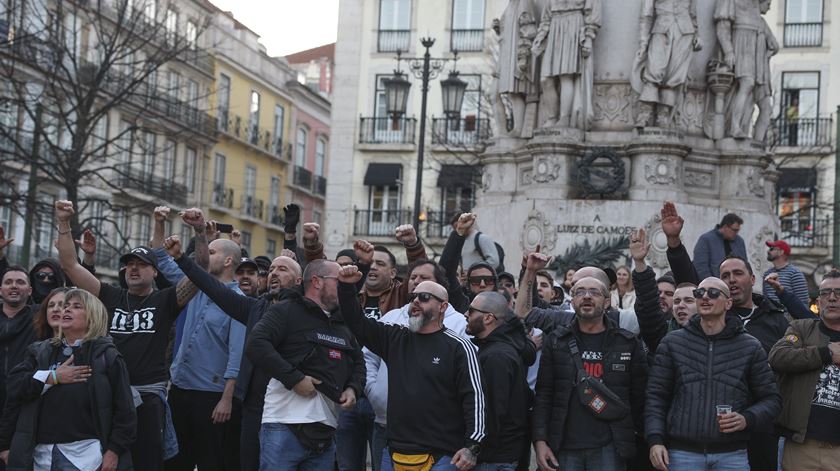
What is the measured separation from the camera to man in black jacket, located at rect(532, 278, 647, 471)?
10.6 metres

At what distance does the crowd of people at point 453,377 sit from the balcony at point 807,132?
41.0 m

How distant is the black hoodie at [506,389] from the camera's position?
34.1 feet

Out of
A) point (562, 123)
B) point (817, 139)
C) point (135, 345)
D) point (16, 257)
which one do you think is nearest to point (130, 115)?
point (16, 257)

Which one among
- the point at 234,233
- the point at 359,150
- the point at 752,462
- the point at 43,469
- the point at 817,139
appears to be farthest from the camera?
the point at 359,150

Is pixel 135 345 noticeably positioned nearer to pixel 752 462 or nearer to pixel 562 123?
pixel 752 462

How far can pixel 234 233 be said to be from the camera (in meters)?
15.5

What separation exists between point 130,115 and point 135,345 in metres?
47.3

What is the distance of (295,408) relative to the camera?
10.7 m

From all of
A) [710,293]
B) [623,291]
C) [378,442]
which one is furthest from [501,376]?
[623,291]

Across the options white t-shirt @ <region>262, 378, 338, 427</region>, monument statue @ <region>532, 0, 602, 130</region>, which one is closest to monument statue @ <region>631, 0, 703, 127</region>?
monument statue @ <region>532, 0, 602, 130</region>

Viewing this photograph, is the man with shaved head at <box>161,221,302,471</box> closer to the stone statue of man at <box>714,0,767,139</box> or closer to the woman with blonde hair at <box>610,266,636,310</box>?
the woman with blonde hair at <box>610,266,636,310</box>

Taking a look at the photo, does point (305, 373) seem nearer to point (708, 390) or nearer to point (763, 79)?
point (708, 390)

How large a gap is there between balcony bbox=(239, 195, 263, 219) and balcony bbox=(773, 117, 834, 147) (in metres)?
26.1

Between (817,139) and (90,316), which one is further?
(817,139)
